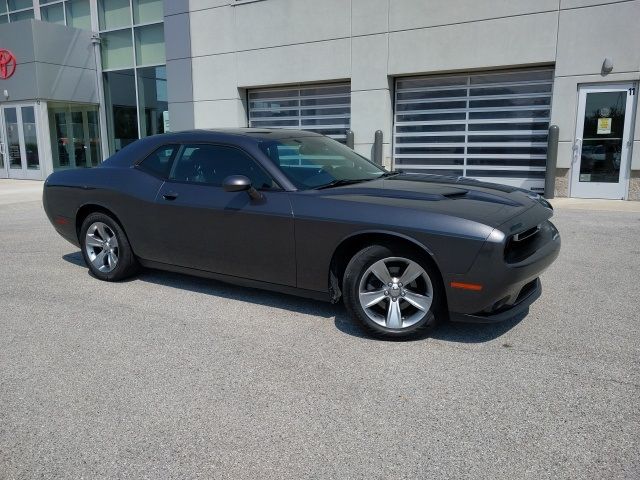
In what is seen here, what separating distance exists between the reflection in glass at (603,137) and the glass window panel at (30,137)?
1727 centimetres

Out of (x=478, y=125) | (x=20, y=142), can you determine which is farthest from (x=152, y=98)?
(x=478, y=125)

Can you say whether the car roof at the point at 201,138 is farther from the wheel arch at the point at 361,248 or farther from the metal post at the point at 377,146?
the metal post at the point at 377,146

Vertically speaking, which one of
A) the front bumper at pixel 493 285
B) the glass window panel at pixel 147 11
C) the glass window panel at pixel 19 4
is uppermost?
the glass window panel at pixel 19 4

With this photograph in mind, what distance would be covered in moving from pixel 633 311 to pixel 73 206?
17.8 ft

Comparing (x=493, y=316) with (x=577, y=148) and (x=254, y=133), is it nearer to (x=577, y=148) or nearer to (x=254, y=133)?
(x=254, y=133)

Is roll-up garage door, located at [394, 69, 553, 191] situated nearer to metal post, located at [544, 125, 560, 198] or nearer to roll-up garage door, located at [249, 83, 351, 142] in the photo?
metal post, located at [544, 125, 560, 198]

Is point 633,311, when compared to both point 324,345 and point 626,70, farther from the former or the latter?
point 626,70

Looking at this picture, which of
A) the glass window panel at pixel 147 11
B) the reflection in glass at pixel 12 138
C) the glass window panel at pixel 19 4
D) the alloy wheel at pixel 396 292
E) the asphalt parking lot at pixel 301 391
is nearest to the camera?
the asphalt parking lot at pixel 301 391

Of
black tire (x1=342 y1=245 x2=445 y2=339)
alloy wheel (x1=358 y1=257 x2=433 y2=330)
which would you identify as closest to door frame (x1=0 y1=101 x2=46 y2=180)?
black tire (x1=342 y1=245 x2=445 y2=339)

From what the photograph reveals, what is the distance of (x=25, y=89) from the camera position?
18625 millimetres

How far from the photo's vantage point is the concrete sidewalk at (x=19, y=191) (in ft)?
43.5

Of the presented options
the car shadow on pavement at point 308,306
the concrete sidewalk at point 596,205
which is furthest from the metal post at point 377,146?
the car shadow on pavement at point 308,306

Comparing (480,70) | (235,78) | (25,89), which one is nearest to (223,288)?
(480,70)

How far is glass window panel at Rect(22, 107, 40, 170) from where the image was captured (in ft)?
62.1
